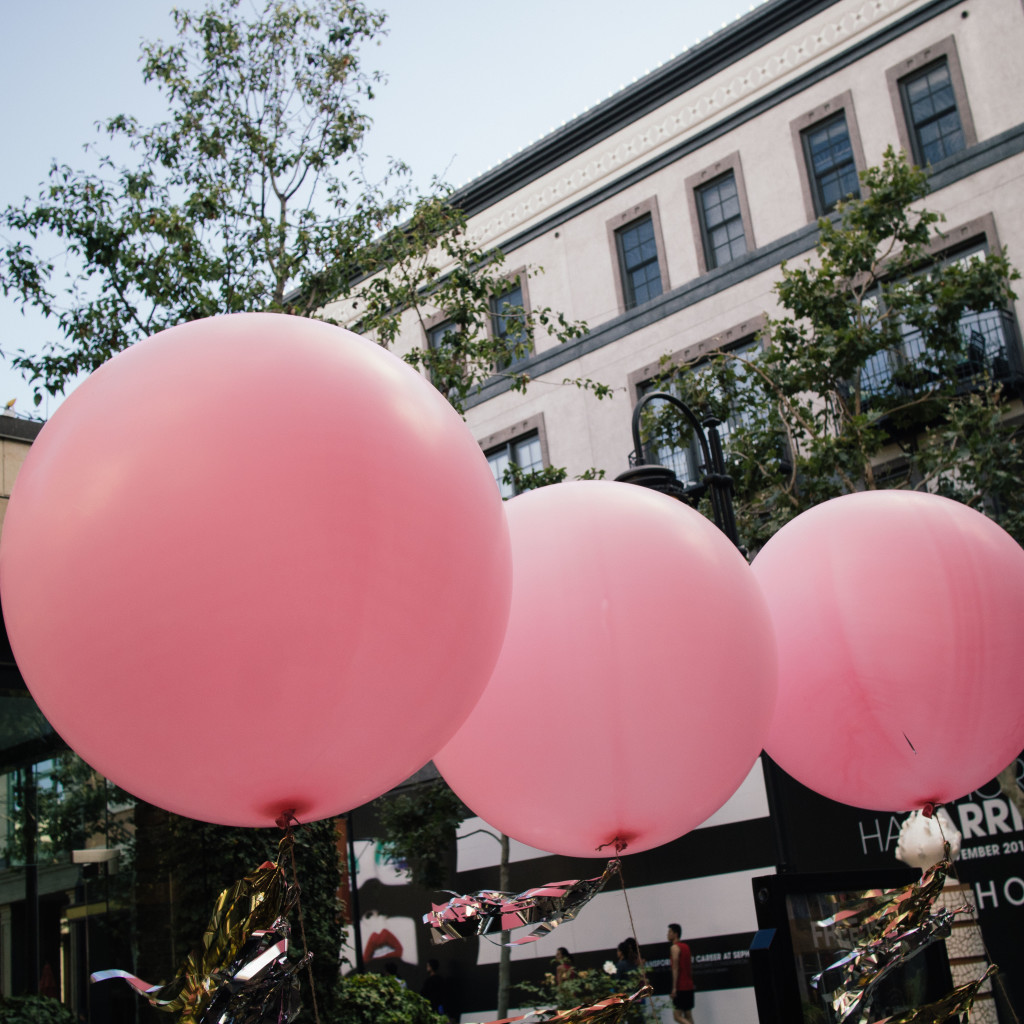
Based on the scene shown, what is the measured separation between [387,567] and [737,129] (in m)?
17.0

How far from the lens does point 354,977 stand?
969 cm

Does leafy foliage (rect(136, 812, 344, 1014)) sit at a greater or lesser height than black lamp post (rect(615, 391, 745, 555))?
lesser

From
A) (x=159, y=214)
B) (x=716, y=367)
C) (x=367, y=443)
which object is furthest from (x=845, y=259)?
(x=367, y=443)

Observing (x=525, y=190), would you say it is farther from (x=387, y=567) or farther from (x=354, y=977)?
(x=387, y=567)

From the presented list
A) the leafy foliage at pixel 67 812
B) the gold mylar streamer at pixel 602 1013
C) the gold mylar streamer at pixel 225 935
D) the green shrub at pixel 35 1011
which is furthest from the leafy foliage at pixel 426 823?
the gold mylar streamer at pixel 225 935

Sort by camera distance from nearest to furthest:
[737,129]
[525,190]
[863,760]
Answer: [863,760] < [737,129] < [525,190]

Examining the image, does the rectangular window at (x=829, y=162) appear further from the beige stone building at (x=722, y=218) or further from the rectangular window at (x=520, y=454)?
the rectangular window at (x=520, y=454)

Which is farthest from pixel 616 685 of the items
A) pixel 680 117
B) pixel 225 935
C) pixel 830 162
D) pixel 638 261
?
pixel 680 117

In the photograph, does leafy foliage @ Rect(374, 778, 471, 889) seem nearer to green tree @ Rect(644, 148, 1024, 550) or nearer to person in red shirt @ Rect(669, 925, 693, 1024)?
person in red shirt @ Rect(669, 925, 693, 1024)

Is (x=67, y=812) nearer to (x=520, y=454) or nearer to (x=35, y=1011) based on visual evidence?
(x=35, y=1011)

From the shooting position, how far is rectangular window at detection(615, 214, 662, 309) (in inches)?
715

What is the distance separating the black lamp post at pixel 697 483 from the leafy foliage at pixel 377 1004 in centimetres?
554

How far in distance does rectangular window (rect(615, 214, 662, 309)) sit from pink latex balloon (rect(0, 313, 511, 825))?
656 inches

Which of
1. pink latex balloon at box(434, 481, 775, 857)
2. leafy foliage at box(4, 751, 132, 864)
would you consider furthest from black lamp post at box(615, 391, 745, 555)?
leafy foliage at box(4, 751, 132, 864)
